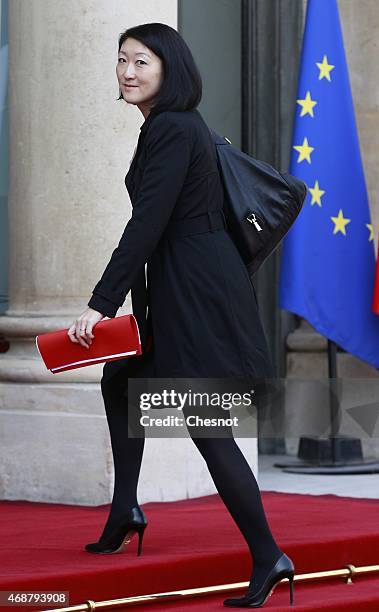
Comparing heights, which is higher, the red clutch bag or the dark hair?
the dark hair

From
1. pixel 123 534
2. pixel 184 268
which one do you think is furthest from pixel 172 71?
pixel 123 534

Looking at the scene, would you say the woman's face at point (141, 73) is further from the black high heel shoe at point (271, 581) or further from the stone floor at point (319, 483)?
the stone floor at point (319, 483)

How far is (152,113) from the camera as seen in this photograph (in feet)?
14.0

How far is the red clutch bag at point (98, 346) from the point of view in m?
4.15

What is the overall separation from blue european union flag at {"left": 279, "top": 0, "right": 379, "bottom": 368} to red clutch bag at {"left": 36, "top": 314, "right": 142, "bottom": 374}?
355 centimetres

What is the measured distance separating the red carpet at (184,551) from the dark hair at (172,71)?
149 cm

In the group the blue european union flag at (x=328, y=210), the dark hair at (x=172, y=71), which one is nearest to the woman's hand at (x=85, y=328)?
the dark hair at (x=172, y=71)

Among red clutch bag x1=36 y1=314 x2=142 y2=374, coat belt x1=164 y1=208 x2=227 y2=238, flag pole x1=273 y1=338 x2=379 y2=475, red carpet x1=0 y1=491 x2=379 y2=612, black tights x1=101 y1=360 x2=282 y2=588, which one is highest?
coat belt x1=164 y1=208 x2=227 y2=238

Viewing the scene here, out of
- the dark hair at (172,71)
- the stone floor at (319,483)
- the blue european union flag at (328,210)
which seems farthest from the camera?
the blue european union flag at (328,210)

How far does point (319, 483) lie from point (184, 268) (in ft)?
10.7

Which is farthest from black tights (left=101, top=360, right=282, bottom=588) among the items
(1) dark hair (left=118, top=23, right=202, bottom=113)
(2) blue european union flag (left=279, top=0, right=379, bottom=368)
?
(2) blue european union flag (left=279, top=0, right=379, bottom=368)

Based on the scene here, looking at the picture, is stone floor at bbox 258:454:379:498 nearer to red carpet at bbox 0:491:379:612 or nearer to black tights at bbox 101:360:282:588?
red carpet at bbox 0:491:379:612

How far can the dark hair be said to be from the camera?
4.27 meters

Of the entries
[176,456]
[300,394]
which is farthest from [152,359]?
[300,394]
